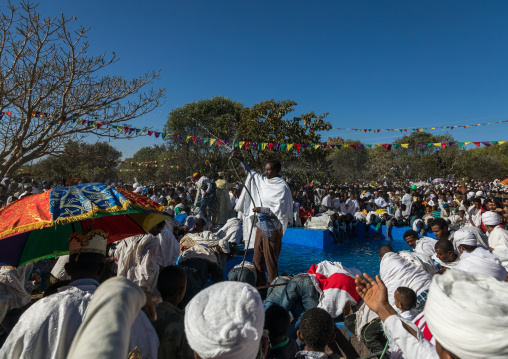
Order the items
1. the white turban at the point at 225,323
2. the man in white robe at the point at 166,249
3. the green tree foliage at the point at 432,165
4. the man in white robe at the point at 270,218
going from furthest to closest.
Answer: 1. the green tree foliage at the point at 432,165
2. the man in white robe at the point at 270,218
3. the man in white robe at the point at 166,249
4. the white turban at the point at 225,323

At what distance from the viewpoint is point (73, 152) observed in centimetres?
762

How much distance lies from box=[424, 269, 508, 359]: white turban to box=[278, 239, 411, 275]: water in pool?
7.20 meters

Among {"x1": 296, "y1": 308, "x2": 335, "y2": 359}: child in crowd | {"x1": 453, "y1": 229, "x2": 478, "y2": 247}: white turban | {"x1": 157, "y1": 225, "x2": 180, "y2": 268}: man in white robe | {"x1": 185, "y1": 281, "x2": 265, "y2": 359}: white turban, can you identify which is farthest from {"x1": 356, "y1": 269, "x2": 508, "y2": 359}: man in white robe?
{"x1": 453, "y1": 229, "x2": 478, "y2": 247}: white turban

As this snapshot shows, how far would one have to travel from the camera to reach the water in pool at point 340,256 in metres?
8.96

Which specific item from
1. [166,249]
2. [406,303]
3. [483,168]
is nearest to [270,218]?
[166,249]

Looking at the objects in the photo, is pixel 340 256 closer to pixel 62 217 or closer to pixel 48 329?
pixel 62 217

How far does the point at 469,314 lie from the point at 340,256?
963 centimetres

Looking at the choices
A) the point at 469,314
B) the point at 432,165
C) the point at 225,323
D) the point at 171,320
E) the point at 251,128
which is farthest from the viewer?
the point at 432,165

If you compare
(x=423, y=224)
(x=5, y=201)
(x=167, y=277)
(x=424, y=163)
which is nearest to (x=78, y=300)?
(x=167, y=277)

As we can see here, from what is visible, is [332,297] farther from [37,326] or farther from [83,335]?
[83,335]

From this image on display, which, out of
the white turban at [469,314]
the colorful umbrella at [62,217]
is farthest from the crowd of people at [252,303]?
the colorful umbrella at [62,217]

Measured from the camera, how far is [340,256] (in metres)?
10.5

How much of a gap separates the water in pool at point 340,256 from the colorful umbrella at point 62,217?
18.5 ft

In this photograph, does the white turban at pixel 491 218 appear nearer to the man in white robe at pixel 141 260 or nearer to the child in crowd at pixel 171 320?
the man in white robe at pixel 141 260
